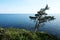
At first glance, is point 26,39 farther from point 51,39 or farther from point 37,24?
point 37,24

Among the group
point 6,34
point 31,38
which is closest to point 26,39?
point 31,38

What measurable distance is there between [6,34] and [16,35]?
24.8 inches

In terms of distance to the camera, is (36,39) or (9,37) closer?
(9,37)

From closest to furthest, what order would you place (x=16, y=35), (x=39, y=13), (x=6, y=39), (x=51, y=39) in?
(x=6, y=39) < (x=16, y=35) < (x=51, y=39) < (x=39, y=13)

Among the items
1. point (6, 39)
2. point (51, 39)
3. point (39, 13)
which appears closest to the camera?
point (6, 39)

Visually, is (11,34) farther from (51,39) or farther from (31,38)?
(51,39)

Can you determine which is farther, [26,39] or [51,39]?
[51,39]

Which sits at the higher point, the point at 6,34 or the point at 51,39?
the point at 6,34

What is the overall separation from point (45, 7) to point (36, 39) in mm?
20987

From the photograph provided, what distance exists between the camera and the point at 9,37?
9.69m

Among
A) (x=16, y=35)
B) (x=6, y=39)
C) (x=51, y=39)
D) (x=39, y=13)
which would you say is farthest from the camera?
(x=39, y=13)

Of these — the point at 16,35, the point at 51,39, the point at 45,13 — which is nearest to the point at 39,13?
the point at 45,13

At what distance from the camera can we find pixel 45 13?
1217 inches

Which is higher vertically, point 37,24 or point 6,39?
point 6,39
